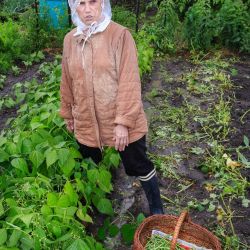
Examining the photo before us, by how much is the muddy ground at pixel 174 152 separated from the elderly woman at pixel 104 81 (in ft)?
2.22

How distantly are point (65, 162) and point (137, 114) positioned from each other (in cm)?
57

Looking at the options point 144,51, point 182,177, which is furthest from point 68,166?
point 144,51

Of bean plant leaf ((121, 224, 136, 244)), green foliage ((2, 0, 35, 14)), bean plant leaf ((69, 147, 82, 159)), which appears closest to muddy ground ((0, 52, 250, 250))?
bean plant leaf ((121, 224, 136, 244))

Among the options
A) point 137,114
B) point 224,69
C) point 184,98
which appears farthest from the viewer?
point 224,69

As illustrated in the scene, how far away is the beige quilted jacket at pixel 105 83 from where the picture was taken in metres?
2.49

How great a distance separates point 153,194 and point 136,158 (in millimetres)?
386

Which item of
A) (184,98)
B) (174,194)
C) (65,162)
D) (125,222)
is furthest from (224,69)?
(65,162)

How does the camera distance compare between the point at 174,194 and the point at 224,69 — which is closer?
the point at 174,194

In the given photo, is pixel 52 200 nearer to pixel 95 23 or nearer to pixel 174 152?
pixel 95 23

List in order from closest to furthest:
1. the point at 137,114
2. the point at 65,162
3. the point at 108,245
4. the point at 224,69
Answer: the point at 137,114
the point at 65,162
the point at 108,245
the point at 224,69

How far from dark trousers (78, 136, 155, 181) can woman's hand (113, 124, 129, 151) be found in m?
0.12

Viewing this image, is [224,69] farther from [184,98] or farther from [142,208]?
[142,208]

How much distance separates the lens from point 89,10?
2.44 m

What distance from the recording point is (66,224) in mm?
2342
